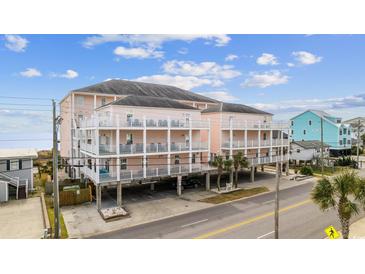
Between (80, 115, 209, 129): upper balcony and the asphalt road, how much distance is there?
7.37 metres

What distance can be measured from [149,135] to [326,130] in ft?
123

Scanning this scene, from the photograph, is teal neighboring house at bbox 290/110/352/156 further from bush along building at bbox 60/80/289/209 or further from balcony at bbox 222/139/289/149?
balcony at bbox 222/139/289/149

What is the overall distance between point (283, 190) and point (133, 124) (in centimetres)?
1504

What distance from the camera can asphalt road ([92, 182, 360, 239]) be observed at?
41.1 feet

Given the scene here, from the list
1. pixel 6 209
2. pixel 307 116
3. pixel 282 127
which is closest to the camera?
pixel 6 209

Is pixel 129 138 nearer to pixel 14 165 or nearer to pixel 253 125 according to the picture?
pixel 14 165

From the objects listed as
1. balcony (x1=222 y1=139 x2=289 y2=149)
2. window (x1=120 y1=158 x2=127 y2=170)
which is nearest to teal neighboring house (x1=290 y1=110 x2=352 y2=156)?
balcony (x1=222 y1=139 x2=289 y2=149)

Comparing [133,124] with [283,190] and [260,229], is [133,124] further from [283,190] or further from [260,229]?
[283,190]

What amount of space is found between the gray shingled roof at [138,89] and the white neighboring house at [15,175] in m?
8.04

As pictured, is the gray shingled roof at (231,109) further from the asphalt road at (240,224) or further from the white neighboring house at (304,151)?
the asphalt road at (240,224)

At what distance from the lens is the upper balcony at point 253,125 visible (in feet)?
80.5

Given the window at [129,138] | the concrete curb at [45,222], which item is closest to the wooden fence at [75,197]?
the concrete curb at [45,222]

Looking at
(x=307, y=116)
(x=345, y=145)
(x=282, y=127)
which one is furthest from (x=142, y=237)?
(x=345, y=145)

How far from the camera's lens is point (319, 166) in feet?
112
